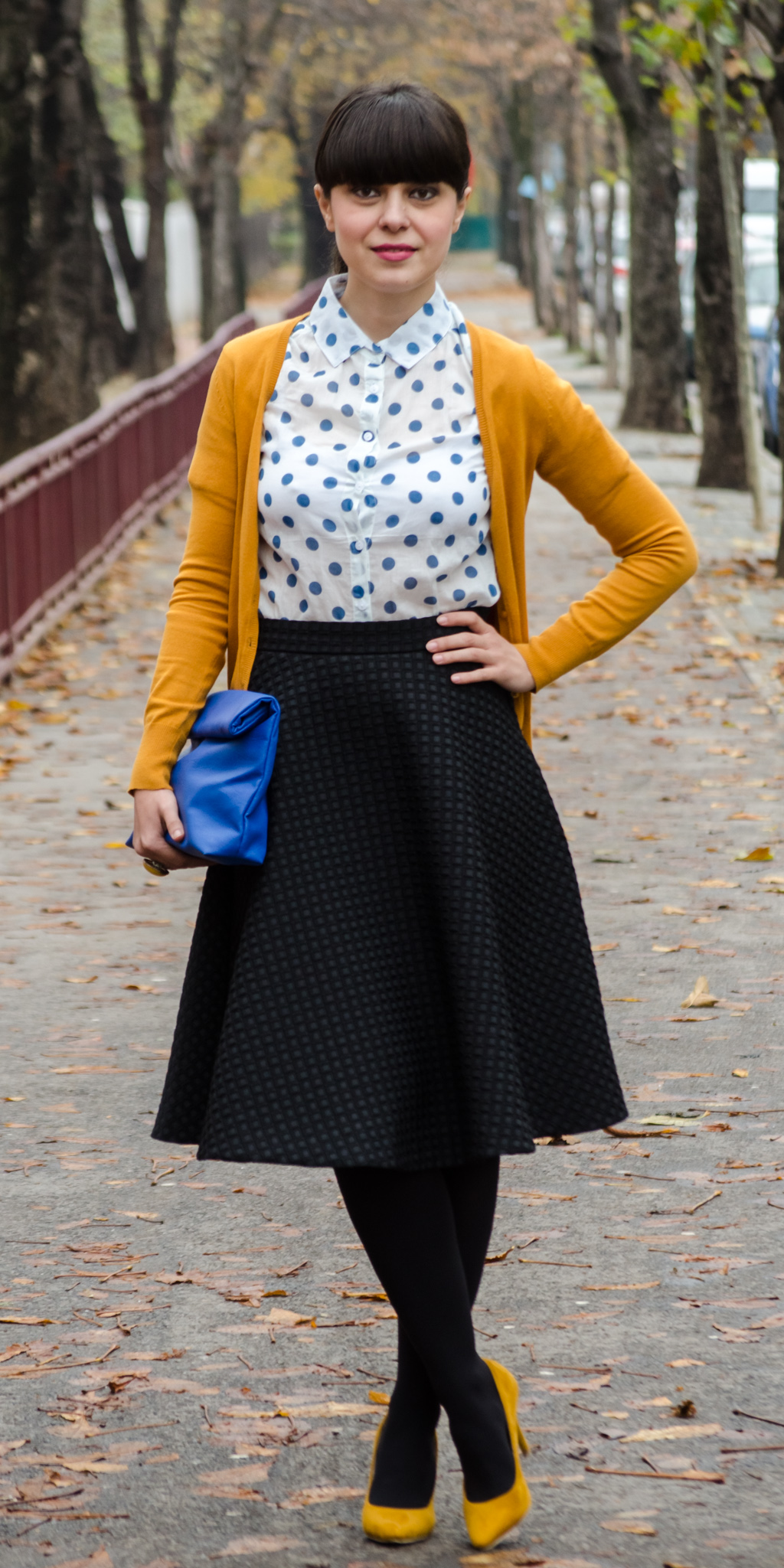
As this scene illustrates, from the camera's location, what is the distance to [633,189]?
824 inches

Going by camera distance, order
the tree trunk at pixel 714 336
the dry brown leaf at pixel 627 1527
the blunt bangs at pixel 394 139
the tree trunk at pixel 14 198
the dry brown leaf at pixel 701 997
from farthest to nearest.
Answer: the tree trunk at pixel 714 336 < the tree trunk at pixel 14 198 < the dry brown leaf at pixel 701 997 < the dry brown leaf at pixel 627 1527 < the blunt bangs at pixel 394 139

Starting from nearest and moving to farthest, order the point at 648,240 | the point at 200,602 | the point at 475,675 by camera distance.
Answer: the point at 475,675 < the point at 200,602 < the point at 648,240

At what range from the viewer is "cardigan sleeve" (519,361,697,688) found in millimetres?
3141

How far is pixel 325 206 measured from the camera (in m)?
3.11

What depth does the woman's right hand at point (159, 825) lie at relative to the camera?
10.0ft

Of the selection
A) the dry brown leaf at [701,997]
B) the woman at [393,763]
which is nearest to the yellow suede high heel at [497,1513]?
the woman at [393,763]

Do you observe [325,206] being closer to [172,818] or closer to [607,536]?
[607,536]

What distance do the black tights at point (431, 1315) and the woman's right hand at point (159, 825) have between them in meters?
0.50

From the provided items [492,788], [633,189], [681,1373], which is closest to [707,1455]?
[681,1373]

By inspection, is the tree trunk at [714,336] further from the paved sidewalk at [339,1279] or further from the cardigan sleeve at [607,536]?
the cardigan sleeve at [607,536]

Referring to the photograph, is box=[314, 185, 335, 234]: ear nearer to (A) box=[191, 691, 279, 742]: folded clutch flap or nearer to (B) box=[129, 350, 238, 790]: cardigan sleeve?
(B) box=[129, 350, 238, 790]: cardigan sleeve

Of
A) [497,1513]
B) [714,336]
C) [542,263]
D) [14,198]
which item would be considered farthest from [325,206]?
[542,263]

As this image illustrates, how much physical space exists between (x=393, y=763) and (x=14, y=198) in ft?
44.2

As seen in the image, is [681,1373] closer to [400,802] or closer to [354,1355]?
[354,1355]
